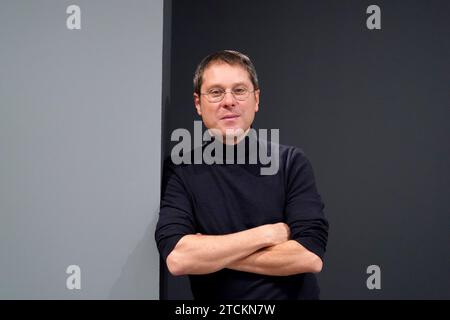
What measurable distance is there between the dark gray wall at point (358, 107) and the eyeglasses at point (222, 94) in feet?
2.43

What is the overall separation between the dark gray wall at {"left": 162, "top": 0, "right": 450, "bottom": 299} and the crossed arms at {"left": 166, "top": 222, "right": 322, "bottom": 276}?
35.2 inches

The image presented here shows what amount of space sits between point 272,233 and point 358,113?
1.10m

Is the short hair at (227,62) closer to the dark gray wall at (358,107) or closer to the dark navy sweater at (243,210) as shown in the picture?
the dark navy sweater at (243,210)

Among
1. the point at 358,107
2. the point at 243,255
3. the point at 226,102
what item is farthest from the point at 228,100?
the point at 358,107

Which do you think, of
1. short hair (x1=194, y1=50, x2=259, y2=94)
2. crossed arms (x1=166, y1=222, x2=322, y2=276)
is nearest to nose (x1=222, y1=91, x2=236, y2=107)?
short hair (x1=194, y1=50, x2=259, y2=94)

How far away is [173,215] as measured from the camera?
114cm

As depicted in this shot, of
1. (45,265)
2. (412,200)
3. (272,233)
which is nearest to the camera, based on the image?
(272,233)

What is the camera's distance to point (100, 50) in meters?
1.26

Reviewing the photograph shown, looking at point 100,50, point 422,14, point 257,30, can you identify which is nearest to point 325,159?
point 257,30

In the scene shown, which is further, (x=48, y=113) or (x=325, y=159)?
(x=325, y=159)

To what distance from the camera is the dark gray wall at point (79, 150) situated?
1225mm

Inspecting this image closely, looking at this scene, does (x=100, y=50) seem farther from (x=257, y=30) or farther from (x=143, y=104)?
(x=257, y=30)

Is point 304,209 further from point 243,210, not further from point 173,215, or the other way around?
point 173,215
